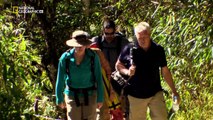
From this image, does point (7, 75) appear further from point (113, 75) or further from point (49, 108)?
point (49, 108)

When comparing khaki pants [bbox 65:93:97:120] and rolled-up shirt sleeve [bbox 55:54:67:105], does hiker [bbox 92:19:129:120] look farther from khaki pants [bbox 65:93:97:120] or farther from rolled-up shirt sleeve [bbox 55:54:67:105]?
rolled-up shirt sleeve [bbox 55:54:67:105]

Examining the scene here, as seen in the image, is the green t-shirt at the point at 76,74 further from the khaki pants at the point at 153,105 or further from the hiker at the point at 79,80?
the khaki pants at the point at 153,105

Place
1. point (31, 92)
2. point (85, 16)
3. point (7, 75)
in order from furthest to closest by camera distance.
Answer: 1. point (85, 16)
2. point (31, 92)
3. point (7, 75)

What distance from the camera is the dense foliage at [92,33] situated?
527 cm

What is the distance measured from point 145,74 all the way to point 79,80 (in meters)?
0.70

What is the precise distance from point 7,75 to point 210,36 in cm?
224

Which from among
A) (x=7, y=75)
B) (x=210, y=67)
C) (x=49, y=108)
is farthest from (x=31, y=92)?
(x=210, y=67)

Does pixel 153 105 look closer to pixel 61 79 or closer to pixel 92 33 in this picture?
pixel 61 79

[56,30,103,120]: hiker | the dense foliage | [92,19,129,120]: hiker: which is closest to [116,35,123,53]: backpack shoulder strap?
[92,19,129,120]: hiker

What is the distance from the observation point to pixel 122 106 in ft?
19.7

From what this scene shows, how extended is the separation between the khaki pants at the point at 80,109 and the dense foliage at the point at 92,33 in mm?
537

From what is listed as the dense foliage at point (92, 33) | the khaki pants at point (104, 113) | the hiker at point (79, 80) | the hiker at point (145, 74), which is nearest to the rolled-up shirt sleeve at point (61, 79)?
the hiker at point (79, 80)

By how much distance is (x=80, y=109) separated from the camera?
518 cm

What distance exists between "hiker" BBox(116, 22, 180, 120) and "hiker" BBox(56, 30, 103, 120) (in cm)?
34
